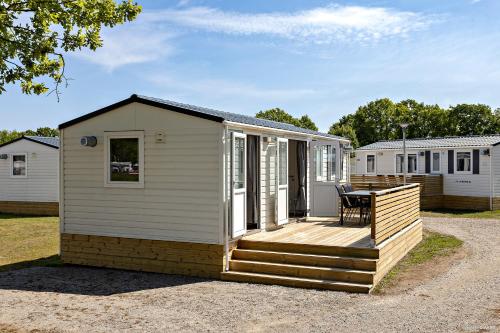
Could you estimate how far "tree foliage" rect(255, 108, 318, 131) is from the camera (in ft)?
174

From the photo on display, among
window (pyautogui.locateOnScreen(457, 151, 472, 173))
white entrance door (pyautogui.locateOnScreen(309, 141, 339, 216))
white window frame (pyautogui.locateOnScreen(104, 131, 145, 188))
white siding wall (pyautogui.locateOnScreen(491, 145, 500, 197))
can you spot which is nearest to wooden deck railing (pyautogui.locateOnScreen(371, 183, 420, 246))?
white entrance door (pyautogui.locateOnScreen(309, 141, 339, 216))

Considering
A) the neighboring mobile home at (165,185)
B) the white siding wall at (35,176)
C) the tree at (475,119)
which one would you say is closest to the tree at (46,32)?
the neighboring mobile home at (165,185)

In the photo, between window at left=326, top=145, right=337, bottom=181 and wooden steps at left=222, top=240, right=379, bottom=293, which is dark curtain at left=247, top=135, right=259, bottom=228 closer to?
wooden steps at left=222, top=240, right=379, bottom=293

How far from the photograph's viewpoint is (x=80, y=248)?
9359 millimetres

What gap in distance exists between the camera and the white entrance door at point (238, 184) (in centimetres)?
823

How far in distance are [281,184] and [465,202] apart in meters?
13.1

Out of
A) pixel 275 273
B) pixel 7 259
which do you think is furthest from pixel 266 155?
pixel 7 259

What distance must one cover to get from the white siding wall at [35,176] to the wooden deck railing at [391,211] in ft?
44.1

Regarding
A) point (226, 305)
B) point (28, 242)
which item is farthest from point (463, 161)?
A: point (28, 242)

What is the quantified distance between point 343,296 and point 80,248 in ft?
17.4

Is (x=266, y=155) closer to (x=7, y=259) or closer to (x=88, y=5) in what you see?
(x=88, y=5)

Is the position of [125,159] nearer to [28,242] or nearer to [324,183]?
[324,183]

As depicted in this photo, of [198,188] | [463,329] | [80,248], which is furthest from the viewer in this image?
[80,248]

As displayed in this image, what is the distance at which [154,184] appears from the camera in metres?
8.61
